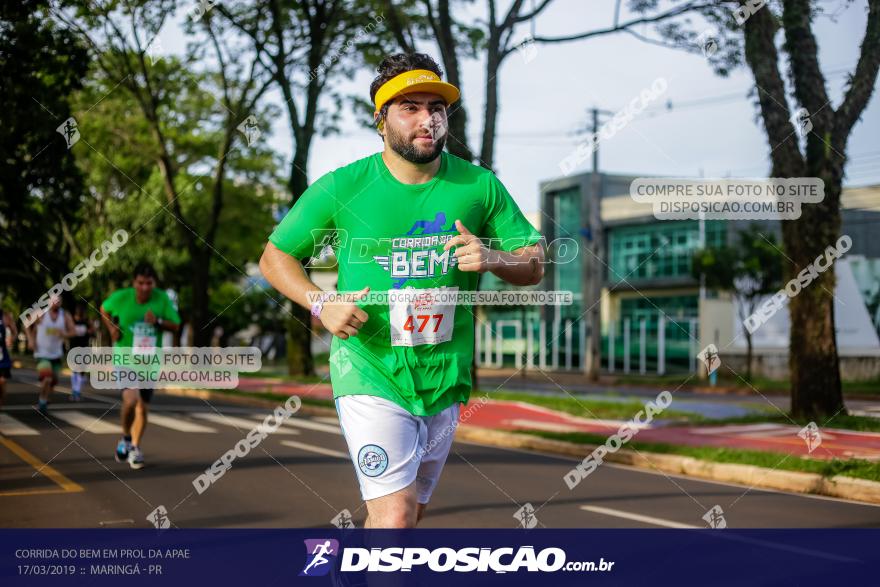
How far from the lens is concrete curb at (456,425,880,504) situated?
379 inches

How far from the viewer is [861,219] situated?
3775 cm

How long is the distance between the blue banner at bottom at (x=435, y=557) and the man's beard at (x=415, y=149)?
54.3 inches

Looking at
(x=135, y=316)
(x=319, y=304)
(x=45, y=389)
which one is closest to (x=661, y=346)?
(x=45, y=389)

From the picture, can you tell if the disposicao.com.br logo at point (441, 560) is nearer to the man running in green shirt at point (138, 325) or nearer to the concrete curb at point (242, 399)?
the man running in green shirt at point (138, 325)

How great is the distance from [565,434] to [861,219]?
2742cm

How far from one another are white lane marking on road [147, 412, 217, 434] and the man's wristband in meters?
11.5

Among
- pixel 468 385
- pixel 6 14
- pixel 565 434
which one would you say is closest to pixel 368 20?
pixel 6 14

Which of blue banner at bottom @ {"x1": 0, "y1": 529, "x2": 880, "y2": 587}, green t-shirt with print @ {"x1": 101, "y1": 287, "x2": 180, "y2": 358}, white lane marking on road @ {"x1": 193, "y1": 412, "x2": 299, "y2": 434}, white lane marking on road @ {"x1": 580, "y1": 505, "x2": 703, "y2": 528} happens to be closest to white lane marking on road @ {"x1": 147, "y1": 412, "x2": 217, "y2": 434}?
white lane marking on road @ {"x1": 193, "y1": 412, "x2": 299, "y2": 434}

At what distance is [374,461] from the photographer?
3.79 m

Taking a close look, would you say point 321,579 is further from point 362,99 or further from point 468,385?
point 362,99

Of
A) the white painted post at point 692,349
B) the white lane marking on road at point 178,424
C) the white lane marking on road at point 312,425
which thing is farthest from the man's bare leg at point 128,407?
the white painted post at point 692,349

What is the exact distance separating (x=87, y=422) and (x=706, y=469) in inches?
363

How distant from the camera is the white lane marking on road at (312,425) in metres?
15.8

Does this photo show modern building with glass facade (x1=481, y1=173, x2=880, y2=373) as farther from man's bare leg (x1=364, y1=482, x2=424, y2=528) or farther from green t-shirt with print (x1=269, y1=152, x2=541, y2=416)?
man's bare leg (x1=364, y1=482, x2=424, y2=528)
